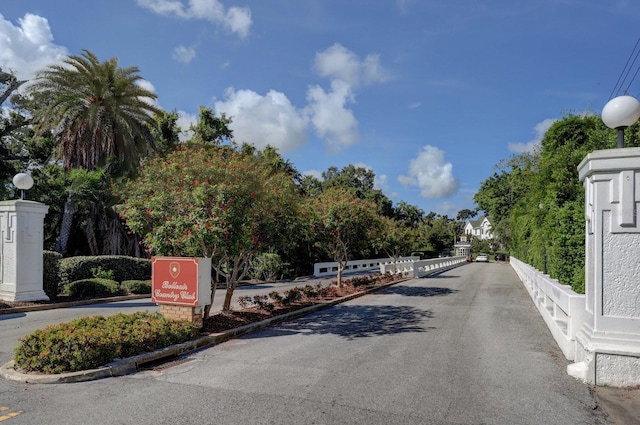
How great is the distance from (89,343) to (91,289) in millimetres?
10495

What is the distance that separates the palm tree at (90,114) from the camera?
22.8 metres

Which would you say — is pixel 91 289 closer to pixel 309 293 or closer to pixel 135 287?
pixel 135 287

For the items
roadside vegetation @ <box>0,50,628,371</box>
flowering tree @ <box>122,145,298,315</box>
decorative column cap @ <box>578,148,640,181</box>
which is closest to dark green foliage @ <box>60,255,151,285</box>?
roadside vegetation @ <box>0,50,628,371</box>

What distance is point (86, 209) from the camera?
79.6ft

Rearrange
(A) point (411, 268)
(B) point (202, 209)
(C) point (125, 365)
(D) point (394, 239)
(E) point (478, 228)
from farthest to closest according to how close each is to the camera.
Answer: (E) point (478, 228), (A) point (411, 268), (D) point (394, 239), (B) point (202, 209), (C) point (125, 365)

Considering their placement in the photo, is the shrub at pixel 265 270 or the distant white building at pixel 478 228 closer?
the shrub at pixel 265 270

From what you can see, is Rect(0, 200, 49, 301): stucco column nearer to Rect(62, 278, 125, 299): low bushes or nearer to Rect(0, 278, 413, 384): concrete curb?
Rect(62, 278, 125, 299): low bushes

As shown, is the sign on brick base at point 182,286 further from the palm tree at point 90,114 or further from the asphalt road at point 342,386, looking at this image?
the palm tree at point 90,114

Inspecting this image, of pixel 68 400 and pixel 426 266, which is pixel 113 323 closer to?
pixel 68 400

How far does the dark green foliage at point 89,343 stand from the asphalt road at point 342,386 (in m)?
0.45

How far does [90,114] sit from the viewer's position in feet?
74.1

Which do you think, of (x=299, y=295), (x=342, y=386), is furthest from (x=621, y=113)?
(x=299, y=295)

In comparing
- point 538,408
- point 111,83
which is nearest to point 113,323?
point 538,408

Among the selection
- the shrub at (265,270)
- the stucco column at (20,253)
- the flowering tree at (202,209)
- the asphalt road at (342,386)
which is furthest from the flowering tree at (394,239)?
the stucco column at (20,253)
